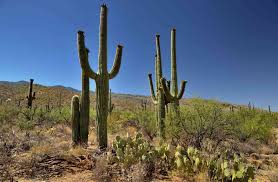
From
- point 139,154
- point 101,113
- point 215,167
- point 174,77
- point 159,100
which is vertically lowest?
point 215,167

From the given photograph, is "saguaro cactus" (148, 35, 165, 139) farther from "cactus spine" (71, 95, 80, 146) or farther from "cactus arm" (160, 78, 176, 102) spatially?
"cactus spine" (71, 95, 80, 146)

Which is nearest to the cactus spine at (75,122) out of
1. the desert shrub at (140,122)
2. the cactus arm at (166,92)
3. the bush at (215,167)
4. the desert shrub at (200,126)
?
the desert shrub at (200,126)

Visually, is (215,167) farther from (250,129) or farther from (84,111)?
(250,129)

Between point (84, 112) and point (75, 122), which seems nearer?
point (75, 122)

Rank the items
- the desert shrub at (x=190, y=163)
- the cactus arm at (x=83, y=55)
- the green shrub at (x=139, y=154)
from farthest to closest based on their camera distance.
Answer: the cactus arm at (x=83, y=55), the green shrub at (x=139, y=154), the desert shrub at (x=190, y=163)

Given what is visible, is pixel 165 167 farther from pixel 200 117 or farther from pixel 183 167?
pixel 200 117

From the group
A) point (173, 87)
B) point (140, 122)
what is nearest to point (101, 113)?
point (173, 87)

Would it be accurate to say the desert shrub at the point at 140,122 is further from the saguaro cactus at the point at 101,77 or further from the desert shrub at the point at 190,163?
the desert shrub at the point at 190,163

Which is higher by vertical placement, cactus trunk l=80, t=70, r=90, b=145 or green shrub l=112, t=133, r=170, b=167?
cactus trunk l=80, t=70, r=90, b=145

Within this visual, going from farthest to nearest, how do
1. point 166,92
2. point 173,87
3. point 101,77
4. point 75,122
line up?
point 173,87
point 166,92
point 75,122
point 101,77

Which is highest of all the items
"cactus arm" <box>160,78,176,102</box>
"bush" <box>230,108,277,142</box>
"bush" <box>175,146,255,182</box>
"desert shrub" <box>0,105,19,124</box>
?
"cactus arm" <box>160,78,176,102</box>

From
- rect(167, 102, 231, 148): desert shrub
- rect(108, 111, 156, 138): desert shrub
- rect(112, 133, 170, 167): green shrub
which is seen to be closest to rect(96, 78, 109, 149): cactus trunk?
rect(112, 133, 170, 167): green shrub

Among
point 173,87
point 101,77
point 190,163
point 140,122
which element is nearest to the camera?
point 190,163

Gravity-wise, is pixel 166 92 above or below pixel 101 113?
above
